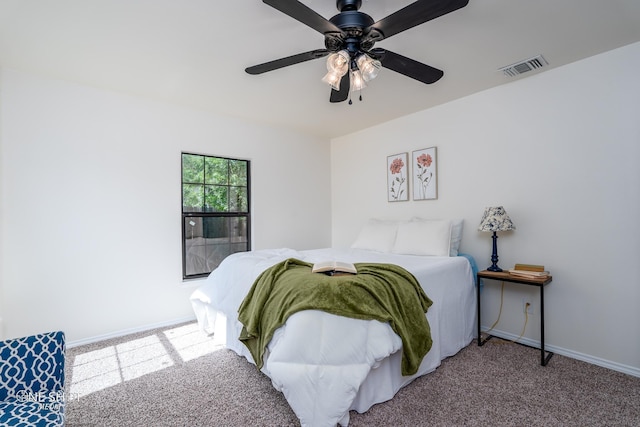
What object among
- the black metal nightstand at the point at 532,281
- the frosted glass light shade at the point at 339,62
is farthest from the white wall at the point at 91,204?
the black metal nightstand at the point at 532,281

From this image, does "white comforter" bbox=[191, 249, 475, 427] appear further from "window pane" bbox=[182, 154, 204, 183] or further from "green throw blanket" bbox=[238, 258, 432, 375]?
"window pane" bbox=[182, 154, 204, 183]

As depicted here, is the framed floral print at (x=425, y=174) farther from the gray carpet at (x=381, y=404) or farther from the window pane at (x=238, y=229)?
the window pane at (x=238, y=229)

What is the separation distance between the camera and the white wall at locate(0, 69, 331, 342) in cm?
271

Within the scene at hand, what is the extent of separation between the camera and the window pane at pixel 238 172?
4012mm

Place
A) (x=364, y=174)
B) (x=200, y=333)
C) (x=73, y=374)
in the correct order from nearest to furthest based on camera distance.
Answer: (x=73, y=374), (x=200, y=333), (x=364, y=174)

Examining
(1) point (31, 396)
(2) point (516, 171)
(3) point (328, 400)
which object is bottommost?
(3) point (328, 400)

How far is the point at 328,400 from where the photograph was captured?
1.64 m

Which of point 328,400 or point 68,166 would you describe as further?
point 68,166

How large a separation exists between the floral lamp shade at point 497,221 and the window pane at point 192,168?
123 inches

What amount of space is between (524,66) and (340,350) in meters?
2.75

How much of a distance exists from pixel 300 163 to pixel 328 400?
3.47m

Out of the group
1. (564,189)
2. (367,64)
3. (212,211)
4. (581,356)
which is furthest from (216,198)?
(581,356)

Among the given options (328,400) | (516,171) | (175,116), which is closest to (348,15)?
(328,400)

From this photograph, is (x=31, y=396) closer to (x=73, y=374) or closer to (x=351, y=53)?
(x=73, y=374)
